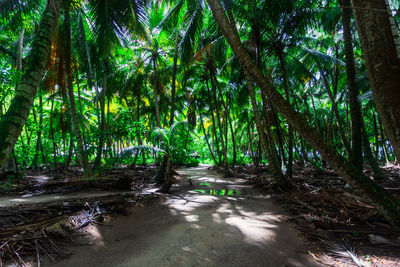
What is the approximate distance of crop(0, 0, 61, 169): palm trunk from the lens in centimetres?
165

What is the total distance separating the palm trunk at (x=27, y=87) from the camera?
1646 millimetres

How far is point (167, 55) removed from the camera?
11.6m

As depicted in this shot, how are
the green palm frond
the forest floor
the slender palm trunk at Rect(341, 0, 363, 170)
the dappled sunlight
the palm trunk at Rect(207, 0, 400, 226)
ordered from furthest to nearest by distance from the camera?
the green palm frond, the slender palm trunk at Rect(341, 0, 363, 170), the dappled sunlight, the palm trunk at Rect(207, 0, 400, 226), the forest floor

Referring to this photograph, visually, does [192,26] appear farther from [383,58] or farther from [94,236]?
[94,236]

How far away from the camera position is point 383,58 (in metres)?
2.07

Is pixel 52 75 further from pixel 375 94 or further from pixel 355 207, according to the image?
pixel 355 207

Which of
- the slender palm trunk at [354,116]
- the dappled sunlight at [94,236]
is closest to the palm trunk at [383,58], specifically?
the slender palm trunk at [354,116]

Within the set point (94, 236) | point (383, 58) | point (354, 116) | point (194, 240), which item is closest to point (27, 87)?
point (94, 236)

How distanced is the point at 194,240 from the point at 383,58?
3.08 m

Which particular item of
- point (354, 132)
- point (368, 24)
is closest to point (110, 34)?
point (368, 24)

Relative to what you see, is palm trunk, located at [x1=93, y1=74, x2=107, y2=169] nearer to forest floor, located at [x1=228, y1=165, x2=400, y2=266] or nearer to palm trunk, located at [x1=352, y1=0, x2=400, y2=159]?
forest floor, located at [x1=228, y1=165, x2=400, y2=266]

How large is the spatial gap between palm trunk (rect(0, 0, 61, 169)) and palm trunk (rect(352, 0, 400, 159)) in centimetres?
327

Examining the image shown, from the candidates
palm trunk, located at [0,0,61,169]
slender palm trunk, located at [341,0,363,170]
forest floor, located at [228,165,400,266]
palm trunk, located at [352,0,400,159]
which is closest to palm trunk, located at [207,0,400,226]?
forest floor, located at [228,165,400,266]

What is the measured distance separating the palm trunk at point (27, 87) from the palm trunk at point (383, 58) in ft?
10.7
